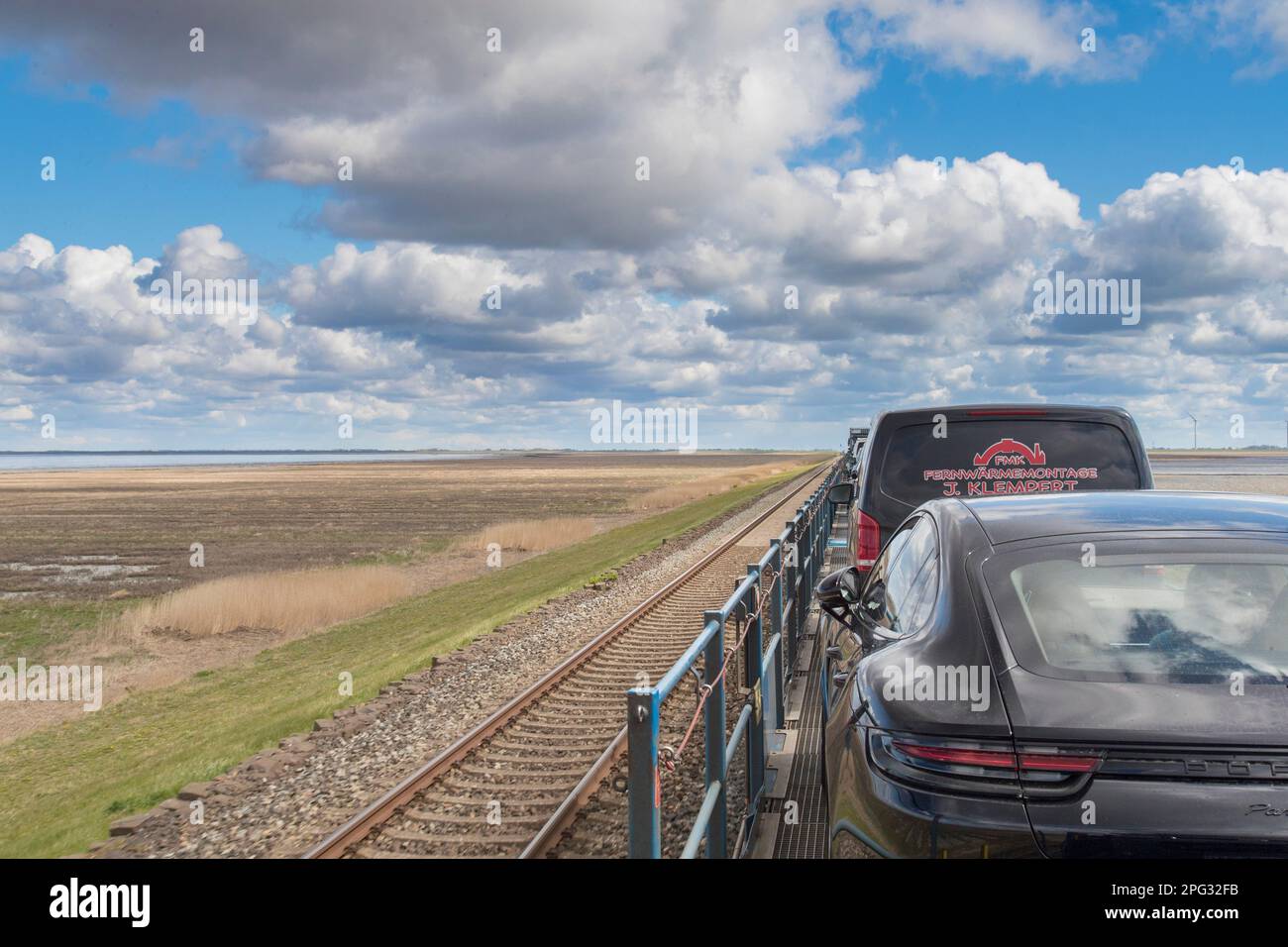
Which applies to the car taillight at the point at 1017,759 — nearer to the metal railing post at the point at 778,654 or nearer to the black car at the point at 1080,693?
the black car at the point at 1080,693

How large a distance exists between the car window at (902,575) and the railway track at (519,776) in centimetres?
120

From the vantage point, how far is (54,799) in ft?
32.9

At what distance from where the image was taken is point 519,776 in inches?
299

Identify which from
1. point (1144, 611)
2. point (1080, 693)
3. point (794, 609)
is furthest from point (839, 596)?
point (794, 609)

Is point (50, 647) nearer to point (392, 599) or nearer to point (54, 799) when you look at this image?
point (392, 599)

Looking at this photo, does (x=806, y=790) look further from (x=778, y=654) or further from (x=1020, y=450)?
(x=1020, y=450)

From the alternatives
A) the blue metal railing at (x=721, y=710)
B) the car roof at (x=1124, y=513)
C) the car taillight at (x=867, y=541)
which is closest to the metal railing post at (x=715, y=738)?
the blue metal railing at (x=721, y=710)

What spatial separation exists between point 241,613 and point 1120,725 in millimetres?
22151

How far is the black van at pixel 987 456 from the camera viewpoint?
7305mm

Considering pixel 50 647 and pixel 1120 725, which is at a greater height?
pixel 1120 725

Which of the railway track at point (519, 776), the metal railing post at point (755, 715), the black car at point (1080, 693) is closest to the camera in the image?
the black car at point (1080, 693)

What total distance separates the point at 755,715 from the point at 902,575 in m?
2.06
